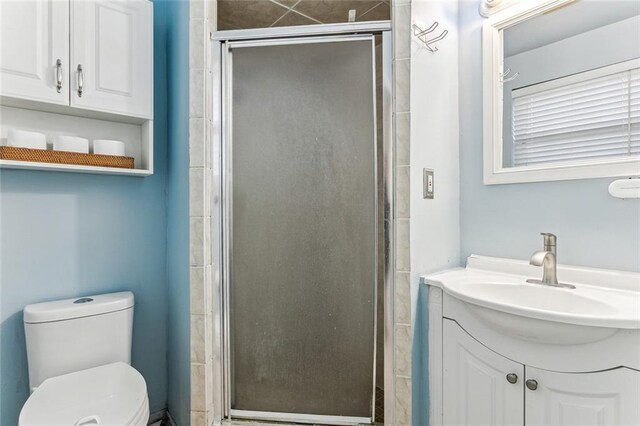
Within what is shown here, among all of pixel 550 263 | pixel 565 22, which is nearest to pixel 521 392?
pixel 550 263

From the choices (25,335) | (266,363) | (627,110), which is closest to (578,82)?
(627,110)

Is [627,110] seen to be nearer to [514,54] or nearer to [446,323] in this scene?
[514,54]

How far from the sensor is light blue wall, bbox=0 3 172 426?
53.2 inches

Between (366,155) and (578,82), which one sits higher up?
(578,82)

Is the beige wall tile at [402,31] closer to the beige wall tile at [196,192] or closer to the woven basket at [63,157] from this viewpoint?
the beige wall tile at [196,192]

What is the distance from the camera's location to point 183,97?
154 cm

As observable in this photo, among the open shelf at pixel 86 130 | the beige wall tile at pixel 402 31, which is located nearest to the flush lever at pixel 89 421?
the open shelf at pixel 86 130

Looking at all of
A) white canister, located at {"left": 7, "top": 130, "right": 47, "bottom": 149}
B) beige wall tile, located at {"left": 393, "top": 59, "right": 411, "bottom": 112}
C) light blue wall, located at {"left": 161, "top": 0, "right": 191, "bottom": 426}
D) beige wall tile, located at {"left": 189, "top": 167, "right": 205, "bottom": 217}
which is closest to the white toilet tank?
light blue wall, located at {"left": 161, "top": 0, "right": 191, "bottom": 426}

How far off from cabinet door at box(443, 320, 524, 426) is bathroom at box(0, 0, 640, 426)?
0.03 ft

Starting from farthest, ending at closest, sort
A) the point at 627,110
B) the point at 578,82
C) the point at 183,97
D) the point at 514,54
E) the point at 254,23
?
the point at 254,23, the point at 183,97, the point at 514,54, the point at 578,82, the point at 627,110

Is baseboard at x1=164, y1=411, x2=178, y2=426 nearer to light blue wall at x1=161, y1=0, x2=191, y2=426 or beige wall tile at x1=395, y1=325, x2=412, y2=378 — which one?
light blue wall at x1=161, y1=0, x2=191, y2=426

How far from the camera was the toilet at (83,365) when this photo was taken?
1.11m

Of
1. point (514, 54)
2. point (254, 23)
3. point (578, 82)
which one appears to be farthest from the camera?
point (254, 23)

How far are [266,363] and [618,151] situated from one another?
166 centimetres
